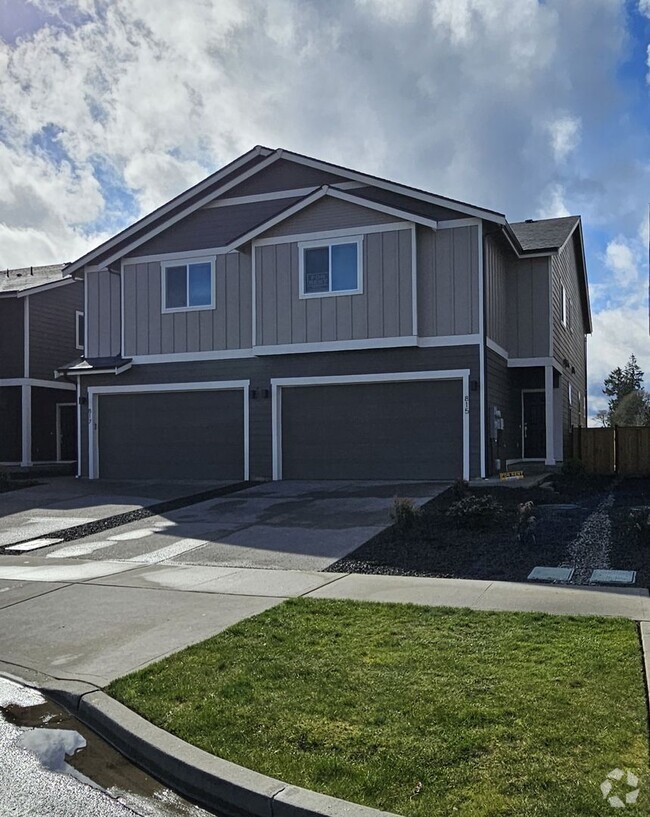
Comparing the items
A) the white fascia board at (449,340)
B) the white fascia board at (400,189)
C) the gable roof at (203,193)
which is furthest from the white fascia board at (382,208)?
the white fascia board at (449,340)

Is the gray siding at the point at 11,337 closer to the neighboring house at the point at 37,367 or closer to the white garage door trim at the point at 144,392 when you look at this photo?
the neighboring house at the point at 37,367

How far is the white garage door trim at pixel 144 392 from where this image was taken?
19.8 meters

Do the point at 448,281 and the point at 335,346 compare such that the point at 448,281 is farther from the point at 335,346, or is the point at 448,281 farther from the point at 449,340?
the point at 335,346

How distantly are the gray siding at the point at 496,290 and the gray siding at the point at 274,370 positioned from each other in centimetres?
127

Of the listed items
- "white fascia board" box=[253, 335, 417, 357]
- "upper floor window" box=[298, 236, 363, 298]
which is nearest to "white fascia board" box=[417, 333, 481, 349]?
"white fascia board" box=[253, 335, 417, 357]

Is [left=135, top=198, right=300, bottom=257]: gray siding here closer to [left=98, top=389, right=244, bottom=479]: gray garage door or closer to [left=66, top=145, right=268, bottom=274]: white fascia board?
[left=66, top=145, right=268, bottom=274]: white fascia board

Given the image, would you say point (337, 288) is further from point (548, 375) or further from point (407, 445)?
point (548, 375)

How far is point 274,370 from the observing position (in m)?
19.5

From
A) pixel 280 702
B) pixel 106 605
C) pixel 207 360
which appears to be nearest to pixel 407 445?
pixel 207 360

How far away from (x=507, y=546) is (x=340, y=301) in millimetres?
9290

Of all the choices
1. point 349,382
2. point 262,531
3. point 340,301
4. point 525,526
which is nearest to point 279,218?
point 340,301

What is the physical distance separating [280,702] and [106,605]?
371 cm

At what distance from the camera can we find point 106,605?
839 cm

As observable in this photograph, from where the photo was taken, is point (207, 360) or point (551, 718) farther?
Answer: point (207, 360)
